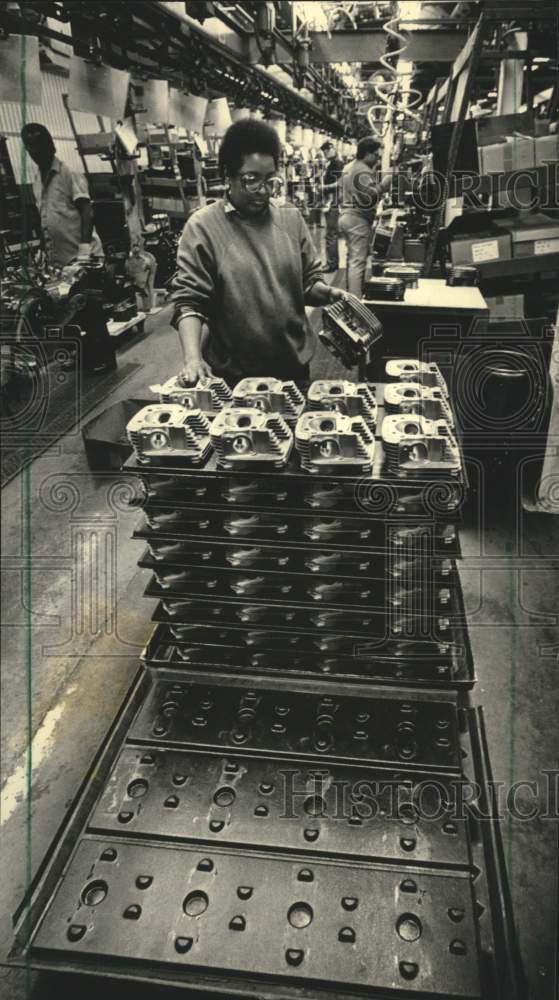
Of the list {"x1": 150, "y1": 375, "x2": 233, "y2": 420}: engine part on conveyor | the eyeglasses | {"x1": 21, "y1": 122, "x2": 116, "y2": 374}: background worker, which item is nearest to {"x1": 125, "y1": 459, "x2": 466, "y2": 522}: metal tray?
{"x1": 150, "y1": 375, "x2": 233, "y2": 420}: engine part on conveyor

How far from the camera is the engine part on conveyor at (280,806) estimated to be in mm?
1313

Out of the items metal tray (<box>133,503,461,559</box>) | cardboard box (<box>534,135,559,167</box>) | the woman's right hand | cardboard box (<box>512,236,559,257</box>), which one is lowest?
metal tray (<box>133,503,461,559</box>)

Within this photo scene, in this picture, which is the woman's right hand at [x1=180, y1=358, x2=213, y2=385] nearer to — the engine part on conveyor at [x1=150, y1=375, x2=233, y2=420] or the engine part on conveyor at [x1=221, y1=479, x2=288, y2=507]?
the engine part on conveyor at [x1=150, y1=375, x2=233, y2=420]

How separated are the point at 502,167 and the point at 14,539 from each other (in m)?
3.62

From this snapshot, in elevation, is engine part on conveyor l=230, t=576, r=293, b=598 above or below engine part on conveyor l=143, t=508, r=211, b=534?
below

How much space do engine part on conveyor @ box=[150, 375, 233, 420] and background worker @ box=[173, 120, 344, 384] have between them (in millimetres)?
245

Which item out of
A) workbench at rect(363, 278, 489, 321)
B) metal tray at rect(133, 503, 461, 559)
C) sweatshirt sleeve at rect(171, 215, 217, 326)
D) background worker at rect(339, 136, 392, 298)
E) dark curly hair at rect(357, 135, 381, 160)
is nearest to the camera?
→ metal tray at rect(133, 503, 461, 559)

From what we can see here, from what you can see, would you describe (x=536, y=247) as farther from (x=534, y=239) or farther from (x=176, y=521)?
(x=176, y=521)

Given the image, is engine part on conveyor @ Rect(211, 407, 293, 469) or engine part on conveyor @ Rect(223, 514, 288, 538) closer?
engine part on conveyor @ Rect(211, 407, 293, 469)

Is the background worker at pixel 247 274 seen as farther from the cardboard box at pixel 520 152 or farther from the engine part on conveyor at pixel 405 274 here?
the cardboard box at pixel 520 152

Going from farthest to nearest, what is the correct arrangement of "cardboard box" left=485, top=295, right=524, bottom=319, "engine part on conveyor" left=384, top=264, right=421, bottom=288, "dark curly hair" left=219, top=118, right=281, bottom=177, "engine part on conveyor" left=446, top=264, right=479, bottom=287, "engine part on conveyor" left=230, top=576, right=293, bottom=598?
"cardboard box" left=485, top=295, right=524, bottom=319
"engine part on conveyor" left=446, top=264, right=479, bottom=287
"engine part on conveyor" left=384, top=264, right=421, bottom=288
"dark curly hair" left=219, top=118, right=281, bottom=177
"engine part on conveyor" left=230, top=576, right=293, bottom=598

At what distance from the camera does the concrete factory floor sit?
1504mm

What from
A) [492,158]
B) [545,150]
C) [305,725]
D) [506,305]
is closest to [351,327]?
[305,725]

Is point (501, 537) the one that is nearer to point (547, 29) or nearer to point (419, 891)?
point (419, 891)
